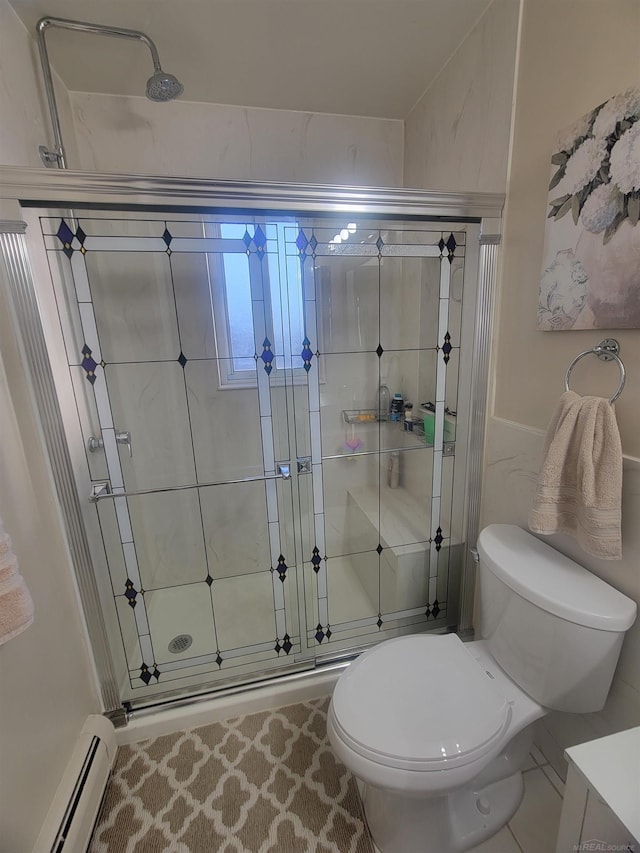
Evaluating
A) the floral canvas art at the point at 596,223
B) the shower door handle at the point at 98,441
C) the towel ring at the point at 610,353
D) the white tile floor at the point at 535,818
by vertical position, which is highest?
the floral canvas art at the point at 596,223

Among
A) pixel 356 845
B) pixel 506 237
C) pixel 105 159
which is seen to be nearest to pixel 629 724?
pixel 356 845

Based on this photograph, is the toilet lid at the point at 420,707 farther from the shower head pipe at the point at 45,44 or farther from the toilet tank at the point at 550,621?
the shower head pipe at the point at 45,44

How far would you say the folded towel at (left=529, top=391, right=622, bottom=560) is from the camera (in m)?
0.88

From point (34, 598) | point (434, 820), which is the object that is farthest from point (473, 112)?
point (434, 820)

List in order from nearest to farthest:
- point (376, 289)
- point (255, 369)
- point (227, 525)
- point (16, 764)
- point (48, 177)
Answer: point (16, 764) < point (48, 177) < point (255, 369) < point (376, 289) < point (227, 525)

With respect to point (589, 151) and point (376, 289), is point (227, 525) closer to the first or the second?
point (376, 289)

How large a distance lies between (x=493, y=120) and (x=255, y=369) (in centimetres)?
118

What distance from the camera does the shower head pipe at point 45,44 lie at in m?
1.12

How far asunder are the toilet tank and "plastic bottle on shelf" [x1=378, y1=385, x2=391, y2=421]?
707mm

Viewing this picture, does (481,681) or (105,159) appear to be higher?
(105,159)

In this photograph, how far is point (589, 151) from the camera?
915mm

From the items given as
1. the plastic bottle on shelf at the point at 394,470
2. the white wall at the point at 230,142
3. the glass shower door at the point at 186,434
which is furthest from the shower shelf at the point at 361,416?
the white wall at the point at 230,142

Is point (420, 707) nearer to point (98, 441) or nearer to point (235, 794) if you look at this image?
point (235, 794)

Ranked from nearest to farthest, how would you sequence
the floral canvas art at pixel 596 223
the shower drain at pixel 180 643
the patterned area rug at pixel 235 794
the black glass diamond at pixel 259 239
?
the floral canvas art at pixel 596 223
the patterned area rug at pixel 235 794
the black glass diamond at pixel 259 239
the shower drain at pixel 180 643
